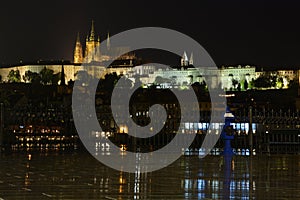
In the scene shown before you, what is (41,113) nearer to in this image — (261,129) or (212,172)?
(261,129)

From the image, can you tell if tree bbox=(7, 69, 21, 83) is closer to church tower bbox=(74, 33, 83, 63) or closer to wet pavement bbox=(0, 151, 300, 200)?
church tower bbox=(74, 33, 83, 63)

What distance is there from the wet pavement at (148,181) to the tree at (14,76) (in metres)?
143

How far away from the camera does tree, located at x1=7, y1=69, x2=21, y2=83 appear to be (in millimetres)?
152625

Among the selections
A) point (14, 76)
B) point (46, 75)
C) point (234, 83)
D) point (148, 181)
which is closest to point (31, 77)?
point (46, 75)

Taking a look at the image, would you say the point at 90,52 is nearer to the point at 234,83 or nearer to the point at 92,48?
the point at 92,48

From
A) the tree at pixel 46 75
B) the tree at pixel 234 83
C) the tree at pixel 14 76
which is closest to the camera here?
the tree at pixel 234 83

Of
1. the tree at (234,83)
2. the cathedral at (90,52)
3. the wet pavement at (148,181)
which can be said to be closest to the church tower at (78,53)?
the cathedral at (90,52)

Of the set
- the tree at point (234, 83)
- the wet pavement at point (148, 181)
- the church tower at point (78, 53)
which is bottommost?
the wet pavement at point (148, 181)

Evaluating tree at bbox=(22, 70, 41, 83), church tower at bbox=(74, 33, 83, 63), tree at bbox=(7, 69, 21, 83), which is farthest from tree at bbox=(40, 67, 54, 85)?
church tower at bbox=(74, 33, 83, 63)

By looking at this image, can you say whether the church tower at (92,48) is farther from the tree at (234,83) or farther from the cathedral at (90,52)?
the tree at (234,83)

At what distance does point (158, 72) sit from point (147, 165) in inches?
5794

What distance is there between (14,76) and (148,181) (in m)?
147

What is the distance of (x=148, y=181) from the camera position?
8.87 m

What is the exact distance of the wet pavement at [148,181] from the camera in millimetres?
7258
